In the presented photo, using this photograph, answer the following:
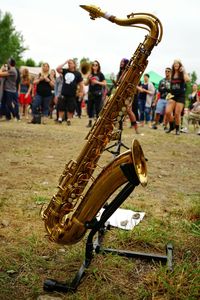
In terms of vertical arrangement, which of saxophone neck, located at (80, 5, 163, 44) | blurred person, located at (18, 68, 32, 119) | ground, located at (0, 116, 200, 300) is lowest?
ground, located at (0, 116, 200, 300)

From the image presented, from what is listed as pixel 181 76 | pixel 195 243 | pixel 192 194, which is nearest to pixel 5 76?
pixel 181 76

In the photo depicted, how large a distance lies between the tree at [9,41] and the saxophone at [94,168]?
54889 mm

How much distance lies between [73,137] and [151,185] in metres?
4.26

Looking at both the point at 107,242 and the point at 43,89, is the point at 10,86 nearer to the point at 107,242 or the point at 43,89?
the point at 43,89

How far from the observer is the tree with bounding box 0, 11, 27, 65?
182 ft

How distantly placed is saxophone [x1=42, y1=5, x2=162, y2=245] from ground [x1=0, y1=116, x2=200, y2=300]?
307 millimetres

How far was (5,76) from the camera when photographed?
10.9 m

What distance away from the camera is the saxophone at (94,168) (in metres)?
2.44

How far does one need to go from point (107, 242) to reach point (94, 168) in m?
0.73

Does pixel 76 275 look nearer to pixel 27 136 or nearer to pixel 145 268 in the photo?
pixel 145 268

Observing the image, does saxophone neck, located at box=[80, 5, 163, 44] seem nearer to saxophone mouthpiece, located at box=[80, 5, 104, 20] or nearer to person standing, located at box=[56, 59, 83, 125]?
saxophone mouthpiece, located at box=[80, 5, 104, 20]

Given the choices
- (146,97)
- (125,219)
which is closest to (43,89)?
(146,97)

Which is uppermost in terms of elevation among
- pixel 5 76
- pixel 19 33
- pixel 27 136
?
pixel 19 33

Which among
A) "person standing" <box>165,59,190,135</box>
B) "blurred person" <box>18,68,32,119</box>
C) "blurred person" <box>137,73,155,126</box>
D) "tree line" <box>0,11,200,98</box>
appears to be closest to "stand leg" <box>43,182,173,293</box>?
"person standing" <box>165,59,190,135</box>
